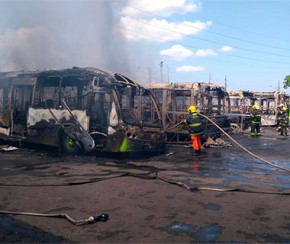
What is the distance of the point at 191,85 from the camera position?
13438 mm

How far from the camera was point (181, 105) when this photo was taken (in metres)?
13.5

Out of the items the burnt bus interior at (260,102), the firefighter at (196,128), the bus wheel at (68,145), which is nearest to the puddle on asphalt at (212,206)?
the firefighter at (196,128)

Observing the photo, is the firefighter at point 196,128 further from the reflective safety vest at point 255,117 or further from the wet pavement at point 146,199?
the reflective safety vest at point 255,117

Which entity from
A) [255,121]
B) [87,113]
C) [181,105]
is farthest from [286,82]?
[87,113]

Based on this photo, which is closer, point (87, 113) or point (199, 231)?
point (199, 231)

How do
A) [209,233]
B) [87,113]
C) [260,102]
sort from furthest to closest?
[260,102] → [87,113] → [209,233]

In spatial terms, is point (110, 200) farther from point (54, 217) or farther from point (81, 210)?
point (54, 217)

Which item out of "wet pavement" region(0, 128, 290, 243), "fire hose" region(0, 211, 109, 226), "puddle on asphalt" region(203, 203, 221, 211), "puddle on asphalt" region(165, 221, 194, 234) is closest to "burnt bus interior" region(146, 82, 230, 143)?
"wet pavement" region(0, 128, 290, 243)

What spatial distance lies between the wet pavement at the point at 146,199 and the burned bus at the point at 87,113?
534 mm

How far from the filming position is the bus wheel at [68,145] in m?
9.92

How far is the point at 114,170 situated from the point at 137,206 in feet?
9.03

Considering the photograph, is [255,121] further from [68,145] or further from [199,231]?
[199,231]

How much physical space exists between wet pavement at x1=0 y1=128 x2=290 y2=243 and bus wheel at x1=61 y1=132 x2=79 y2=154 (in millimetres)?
395

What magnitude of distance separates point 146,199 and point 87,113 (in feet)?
14.5
